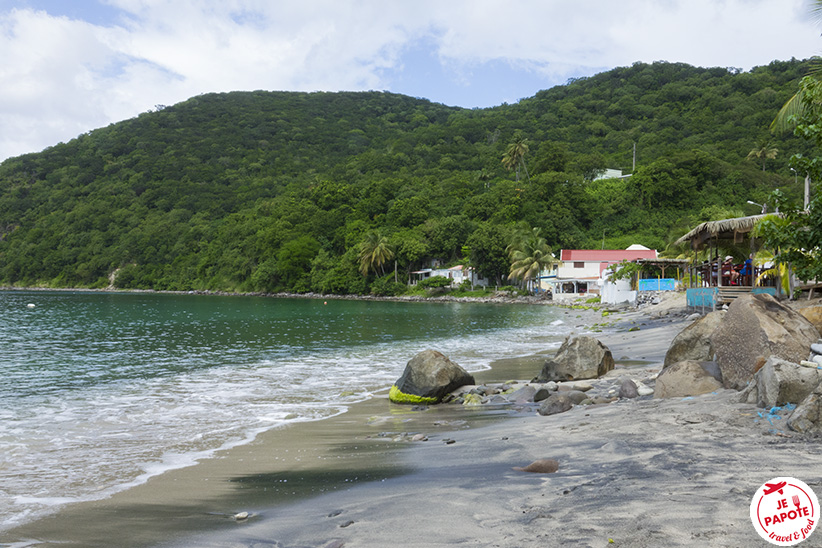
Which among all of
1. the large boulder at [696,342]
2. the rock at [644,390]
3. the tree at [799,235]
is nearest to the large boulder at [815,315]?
the large boulder at [696,342]

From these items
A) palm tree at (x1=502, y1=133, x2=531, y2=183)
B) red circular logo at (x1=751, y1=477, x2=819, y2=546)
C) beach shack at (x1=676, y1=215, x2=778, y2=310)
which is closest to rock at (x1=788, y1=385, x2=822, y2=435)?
red circular logo at (x1=751, y1=477, x2=819, y2=546)

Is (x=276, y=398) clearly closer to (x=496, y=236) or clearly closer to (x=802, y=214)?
(x=802, y=214)

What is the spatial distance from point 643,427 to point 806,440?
1959mm

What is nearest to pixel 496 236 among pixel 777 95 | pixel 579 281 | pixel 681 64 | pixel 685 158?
pixel 579 281

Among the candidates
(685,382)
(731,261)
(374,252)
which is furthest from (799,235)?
(374,252)

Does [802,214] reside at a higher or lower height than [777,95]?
lower

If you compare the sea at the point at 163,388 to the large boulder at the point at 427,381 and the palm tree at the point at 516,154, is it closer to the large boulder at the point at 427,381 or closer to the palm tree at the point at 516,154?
the large boulder at the point at 427,381

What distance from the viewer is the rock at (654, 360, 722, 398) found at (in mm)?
9086

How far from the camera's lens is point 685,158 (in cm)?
9550

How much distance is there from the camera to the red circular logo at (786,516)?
351 centimetres

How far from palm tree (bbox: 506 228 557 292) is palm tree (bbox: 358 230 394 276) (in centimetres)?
2253

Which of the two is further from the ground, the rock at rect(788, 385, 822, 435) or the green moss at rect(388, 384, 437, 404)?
the rock at rect(788, 385, 822, 435)

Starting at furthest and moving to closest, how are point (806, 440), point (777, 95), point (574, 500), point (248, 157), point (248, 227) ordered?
point (248, 157) < point (248, 227) < point (777, 95) < point (806, 440) < point (574, 500)

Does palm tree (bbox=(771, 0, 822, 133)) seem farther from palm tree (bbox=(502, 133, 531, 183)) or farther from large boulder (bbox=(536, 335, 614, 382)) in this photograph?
palm tree (bbox=(502, 133, 531, 183))
